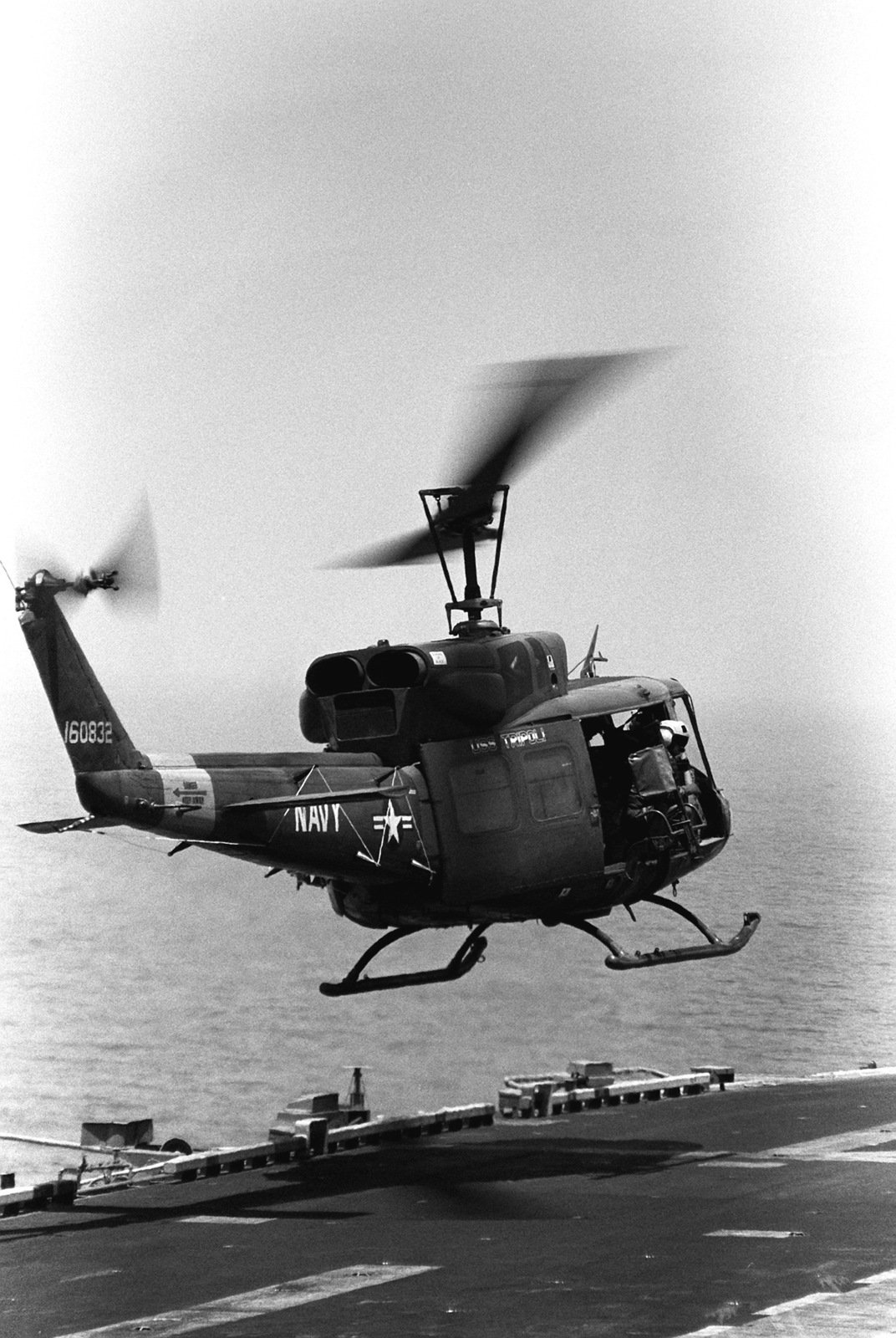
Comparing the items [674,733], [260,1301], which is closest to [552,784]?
[674,733]

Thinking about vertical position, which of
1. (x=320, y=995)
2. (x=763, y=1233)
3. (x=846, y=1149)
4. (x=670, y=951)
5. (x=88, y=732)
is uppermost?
(x=88, y=732)

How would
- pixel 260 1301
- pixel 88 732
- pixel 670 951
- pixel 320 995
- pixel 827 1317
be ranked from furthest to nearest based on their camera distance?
pixel 320 995 → pixel 670 951 → pixel 88 732 → pixel 260 1301 → pixel 827 1317

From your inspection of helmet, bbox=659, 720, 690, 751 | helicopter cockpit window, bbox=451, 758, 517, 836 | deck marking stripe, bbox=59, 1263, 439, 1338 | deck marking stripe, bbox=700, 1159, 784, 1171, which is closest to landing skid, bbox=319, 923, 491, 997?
helicopter cockpit window, bbox=451, 758, 517, 836

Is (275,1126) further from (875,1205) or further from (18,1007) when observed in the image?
(18,1007)

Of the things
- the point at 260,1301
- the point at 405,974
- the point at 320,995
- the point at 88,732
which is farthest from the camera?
the point at 320,995

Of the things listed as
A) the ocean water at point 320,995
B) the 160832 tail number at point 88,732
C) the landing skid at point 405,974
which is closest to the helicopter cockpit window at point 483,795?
the landing skid at point 405,974

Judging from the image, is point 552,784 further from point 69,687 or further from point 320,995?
point 320,995

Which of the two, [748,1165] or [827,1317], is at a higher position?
[748,1165]

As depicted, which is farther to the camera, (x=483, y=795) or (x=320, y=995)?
(x=320, y=995)
